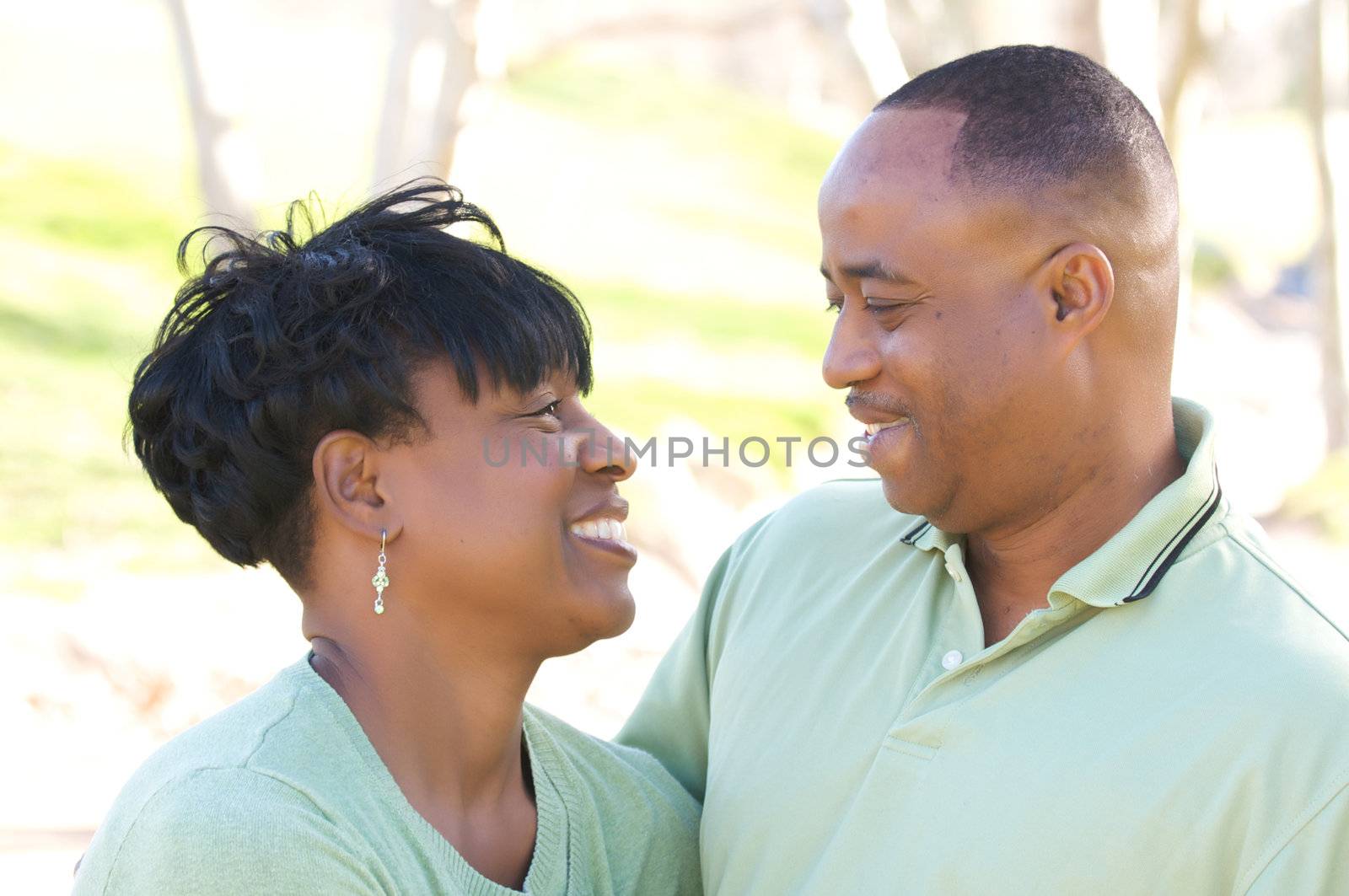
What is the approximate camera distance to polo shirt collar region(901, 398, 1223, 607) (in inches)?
78.5

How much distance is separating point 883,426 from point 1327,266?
392 inches

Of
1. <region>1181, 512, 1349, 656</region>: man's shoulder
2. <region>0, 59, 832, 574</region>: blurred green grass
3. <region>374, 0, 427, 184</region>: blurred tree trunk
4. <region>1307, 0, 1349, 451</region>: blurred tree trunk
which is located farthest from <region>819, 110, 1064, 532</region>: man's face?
<region>1307, 0, 1349, 451</region>: blurred tree trunk

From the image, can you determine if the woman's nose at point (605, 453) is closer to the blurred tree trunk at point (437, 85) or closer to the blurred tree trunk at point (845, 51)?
the blurred tree trunk at point (437, 85)

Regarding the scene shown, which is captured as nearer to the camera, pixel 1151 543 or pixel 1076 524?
pixel 1151 543

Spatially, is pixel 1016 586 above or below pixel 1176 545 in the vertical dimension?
below

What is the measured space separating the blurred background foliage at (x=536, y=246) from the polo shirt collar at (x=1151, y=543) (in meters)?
1.81

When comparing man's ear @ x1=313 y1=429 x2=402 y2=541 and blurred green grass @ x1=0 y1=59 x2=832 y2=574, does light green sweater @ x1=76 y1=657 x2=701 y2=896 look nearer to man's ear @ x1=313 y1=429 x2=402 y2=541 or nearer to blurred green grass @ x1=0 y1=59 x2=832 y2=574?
man's ear @ x1=313 y1=429 x2=402 y2=541

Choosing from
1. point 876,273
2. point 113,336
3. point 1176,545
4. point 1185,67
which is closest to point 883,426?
point 876,273

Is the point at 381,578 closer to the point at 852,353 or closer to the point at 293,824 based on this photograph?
the point at 293,824

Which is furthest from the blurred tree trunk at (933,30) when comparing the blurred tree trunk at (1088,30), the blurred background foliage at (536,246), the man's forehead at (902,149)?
the man's forehead at (902,149)

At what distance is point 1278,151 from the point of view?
2811 centimetres

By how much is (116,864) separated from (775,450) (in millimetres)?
9168

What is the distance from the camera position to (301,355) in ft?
6.72

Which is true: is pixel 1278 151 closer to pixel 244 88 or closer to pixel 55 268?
pixel 244 88
